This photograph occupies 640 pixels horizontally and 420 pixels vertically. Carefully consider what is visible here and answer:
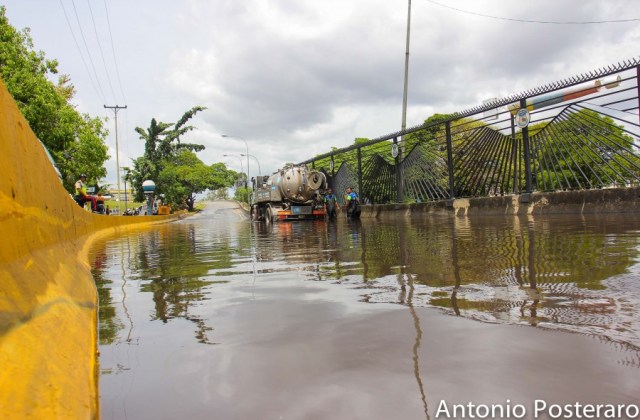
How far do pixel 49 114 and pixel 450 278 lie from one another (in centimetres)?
2220

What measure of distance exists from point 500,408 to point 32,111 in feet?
75.6

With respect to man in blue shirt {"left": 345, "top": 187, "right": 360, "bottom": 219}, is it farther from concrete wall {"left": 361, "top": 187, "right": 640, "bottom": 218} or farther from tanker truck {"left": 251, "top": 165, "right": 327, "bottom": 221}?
concrete wall {"left": 361, "top": 187, "right": 640, "bottom": 218}

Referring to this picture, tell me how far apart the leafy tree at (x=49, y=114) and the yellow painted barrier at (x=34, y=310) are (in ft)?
67.2

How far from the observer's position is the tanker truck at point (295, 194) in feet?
67.0

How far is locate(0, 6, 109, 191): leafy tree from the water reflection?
17407 millimetres

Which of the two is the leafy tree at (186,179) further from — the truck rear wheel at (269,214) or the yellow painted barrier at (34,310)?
the yellow painted barrier at (34,310)

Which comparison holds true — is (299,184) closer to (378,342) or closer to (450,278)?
(450,278)

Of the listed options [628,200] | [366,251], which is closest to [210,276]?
[366,251]

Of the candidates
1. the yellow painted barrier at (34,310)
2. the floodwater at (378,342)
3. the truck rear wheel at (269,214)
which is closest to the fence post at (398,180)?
the truck rear wheel at (269,214)

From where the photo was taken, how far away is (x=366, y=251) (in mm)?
6078

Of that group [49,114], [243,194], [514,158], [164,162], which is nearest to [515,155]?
[514,158]

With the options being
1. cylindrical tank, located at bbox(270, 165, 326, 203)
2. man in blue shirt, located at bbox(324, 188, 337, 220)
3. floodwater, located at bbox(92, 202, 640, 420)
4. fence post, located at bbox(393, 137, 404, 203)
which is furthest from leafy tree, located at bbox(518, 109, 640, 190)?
cylindrical tank, located at bbox(270, 165, 326, 203)

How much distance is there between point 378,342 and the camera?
211 centimetres

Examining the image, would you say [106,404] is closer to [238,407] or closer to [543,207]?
[238,407]
